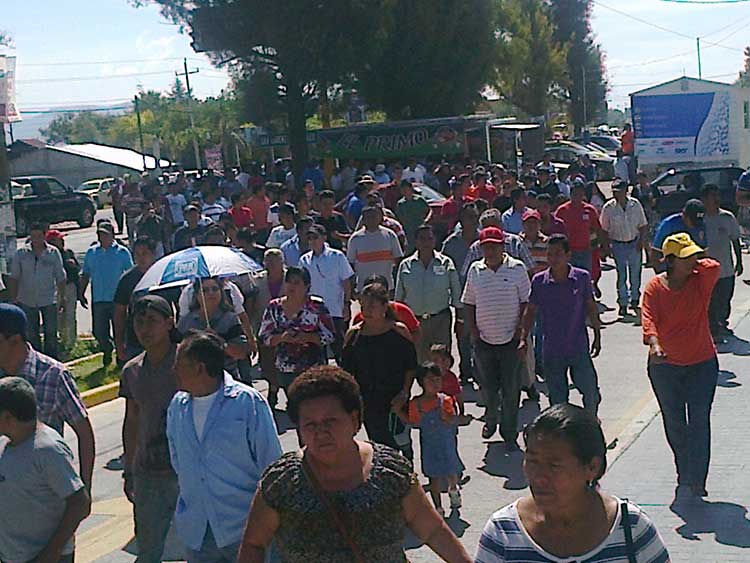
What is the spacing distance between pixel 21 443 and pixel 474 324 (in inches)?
210

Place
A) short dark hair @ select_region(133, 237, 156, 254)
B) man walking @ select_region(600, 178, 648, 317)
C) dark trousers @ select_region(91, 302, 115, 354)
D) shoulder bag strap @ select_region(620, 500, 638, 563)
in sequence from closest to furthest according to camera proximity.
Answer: shoulder bag strap @ select_region(620, 500, 638, 563) < short dark hair @ select_region(133, 237, 156, 254) < dark trousers @ select_region(91, 302, 115, 354) < man walking @ select_region(600, 178, 648, 317)

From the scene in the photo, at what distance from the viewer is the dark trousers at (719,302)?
43.5 ft

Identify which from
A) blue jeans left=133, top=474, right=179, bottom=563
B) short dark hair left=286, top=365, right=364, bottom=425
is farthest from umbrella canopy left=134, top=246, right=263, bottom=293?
short dark hair left=286, top=365, right=364, bottom=425

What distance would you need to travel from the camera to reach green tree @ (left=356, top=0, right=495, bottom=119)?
131 feet

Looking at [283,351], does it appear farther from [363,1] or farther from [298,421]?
[363,1]

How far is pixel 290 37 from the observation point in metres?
35.8

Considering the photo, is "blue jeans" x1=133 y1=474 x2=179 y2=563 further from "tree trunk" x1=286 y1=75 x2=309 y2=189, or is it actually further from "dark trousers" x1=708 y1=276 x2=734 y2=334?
"tree trunk" x1=286 y1=75 x2=309 y2=189

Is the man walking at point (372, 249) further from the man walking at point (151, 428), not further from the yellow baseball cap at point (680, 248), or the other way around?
the man walking at point (151, 428)

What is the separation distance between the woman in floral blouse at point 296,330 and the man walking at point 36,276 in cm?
545

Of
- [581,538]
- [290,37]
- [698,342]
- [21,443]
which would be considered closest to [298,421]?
A: [581,538]

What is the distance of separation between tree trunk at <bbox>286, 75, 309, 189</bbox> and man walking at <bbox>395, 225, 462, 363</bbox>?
1070 inches

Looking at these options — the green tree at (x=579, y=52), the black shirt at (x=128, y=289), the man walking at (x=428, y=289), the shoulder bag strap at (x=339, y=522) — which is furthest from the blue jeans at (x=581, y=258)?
the green tree at (x=579, y=52)

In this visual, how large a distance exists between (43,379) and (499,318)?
181 inches

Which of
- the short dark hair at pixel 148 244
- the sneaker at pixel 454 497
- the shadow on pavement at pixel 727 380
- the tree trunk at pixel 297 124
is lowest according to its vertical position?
the shadow on pavement at pixel 727 380
